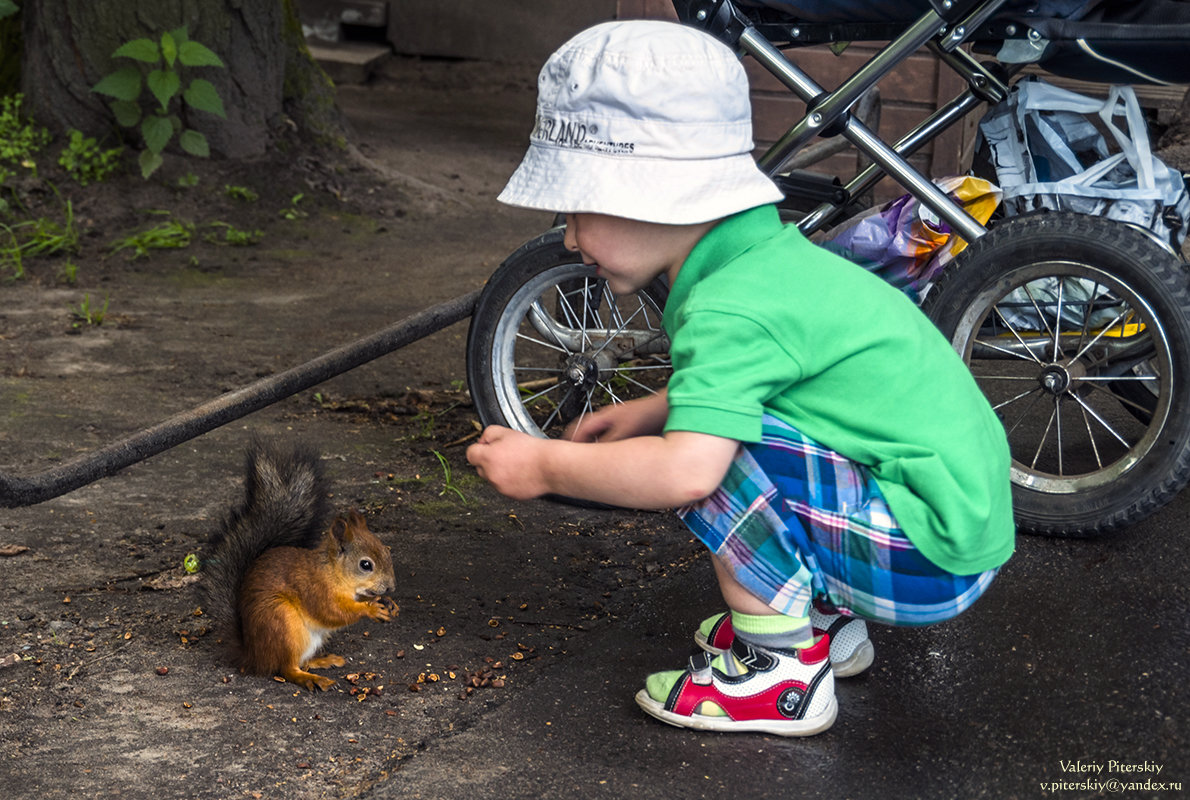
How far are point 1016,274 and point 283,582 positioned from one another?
5.56 ft

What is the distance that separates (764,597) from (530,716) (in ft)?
1.53

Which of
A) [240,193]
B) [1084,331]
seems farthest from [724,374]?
[240,193]

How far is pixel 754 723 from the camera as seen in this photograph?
6.92 feet

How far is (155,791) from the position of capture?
1918 mm

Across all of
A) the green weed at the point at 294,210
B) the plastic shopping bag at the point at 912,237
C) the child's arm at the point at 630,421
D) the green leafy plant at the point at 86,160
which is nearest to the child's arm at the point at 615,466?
the child's arm at the point at 630,421

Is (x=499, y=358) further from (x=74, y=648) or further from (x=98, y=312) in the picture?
(x=98, y=312)

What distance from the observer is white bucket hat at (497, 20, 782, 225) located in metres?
1.88

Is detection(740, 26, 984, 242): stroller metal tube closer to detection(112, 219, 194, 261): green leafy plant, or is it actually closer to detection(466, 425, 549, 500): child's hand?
detection(466, 425, 549, 500): child's hand

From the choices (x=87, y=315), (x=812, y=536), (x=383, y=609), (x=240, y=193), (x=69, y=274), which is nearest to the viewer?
(x=812, y=536)

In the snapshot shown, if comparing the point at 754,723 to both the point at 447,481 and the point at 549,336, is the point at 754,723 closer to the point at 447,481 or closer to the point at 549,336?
the point at 447,481

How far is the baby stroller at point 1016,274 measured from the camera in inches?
106

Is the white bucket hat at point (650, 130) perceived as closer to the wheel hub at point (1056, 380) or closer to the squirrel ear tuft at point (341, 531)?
the squirrel ear tuft at point (341, 531)

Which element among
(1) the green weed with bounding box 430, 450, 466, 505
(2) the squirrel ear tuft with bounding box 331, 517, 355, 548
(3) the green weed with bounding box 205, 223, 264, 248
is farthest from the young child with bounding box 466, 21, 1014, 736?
(3) the green weed with bounding box 205, 223, 264, 248

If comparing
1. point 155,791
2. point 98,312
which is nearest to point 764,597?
point 155,791
